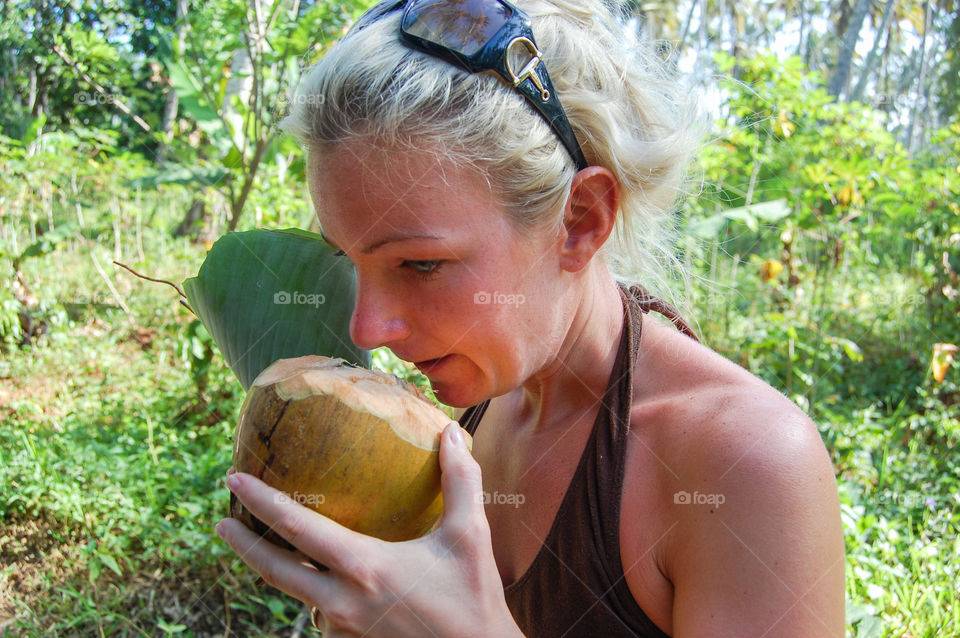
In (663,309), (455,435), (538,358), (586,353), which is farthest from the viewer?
(663,309)

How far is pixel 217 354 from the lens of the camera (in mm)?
3982

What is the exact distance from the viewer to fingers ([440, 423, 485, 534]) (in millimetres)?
809

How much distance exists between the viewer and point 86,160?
5695 millimetres

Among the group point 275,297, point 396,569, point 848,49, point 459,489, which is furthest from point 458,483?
point 848,49

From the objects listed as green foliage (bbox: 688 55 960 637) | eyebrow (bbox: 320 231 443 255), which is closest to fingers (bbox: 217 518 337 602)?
eyebrow (bbox: 320 231 443 255)

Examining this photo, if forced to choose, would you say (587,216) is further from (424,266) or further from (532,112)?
(424,266)

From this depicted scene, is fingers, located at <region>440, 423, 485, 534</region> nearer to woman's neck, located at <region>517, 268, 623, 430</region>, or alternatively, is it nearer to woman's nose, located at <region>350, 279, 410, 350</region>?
woman's nose, located at <region>350, 279, 410, 350</region>

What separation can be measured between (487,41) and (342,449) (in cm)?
59

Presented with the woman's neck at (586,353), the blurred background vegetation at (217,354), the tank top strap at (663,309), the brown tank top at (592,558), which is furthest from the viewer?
the blurred background vegetation at (217,354)

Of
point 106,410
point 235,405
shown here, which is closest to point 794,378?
point 235,405

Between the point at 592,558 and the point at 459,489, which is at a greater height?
the point at 459,489

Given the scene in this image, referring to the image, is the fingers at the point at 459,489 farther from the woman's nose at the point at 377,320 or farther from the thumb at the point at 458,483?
the woman's nose at the point at 377,320

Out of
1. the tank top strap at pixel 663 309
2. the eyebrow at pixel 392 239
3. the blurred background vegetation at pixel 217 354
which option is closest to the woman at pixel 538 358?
the eyebrow at pixel 392 239

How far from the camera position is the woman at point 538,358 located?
0.82m
